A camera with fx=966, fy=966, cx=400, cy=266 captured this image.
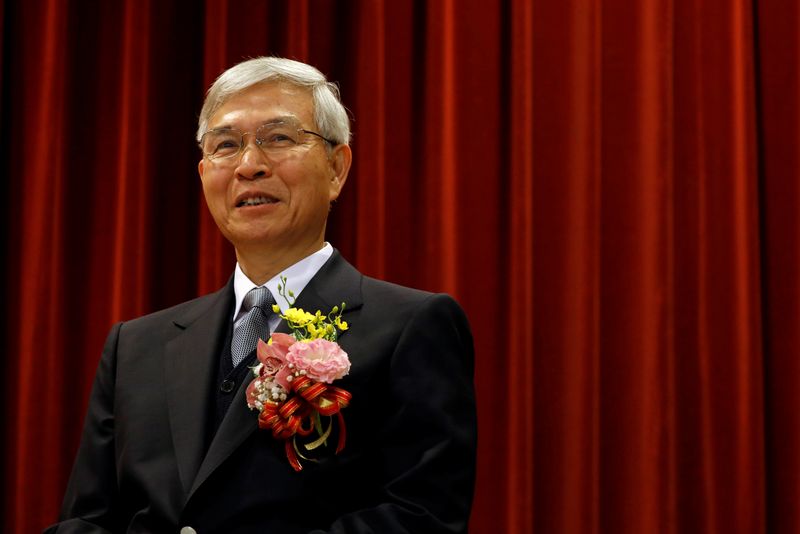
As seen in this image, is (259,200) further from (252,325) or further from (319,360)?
(319,360)

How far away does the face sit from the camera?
6.23ft

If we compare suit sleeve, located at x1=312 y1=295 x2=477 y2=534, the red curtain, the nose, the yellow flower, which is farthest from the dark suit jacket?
the red curtain

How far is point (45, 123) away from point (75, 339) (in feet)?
2.19

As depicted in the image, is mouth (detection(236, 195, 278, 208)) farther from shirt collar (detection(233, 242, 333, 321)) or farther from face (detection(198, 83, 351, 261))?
shirt collar (detection(233, 242, 333, 321))

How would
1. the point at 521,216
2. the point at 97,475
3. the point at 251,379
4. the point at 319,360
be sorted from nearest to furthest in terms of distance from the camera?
the point at 319,360, the point at 251,379, the point at 97,475, the point at 521,216

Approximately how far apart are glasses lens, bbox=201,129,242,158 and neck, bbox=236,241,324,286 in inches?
7.9

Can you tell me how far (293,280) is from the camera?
6.31ft

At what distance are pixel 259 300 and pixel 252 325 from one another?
5 centimetres

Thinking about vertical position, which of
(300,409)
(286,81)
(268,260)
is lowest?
(300,409)

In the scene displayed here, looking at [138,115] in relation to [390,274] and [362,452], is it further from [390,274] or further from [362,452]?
[362,452]

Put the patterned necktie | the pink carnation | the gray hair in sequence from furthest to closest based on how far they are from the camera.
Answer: the gray hair
the patterned necktie
the pink carnation

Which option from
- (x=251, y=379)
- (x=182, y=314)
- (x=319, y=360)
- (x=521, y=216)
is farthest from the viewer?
(x=521, y=216)

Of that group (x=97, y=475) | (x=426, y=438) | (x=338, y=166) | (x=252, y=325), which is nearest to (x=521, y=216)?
(x=338, y=166)

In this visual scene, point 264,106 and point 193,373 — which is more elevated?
point 264,106
